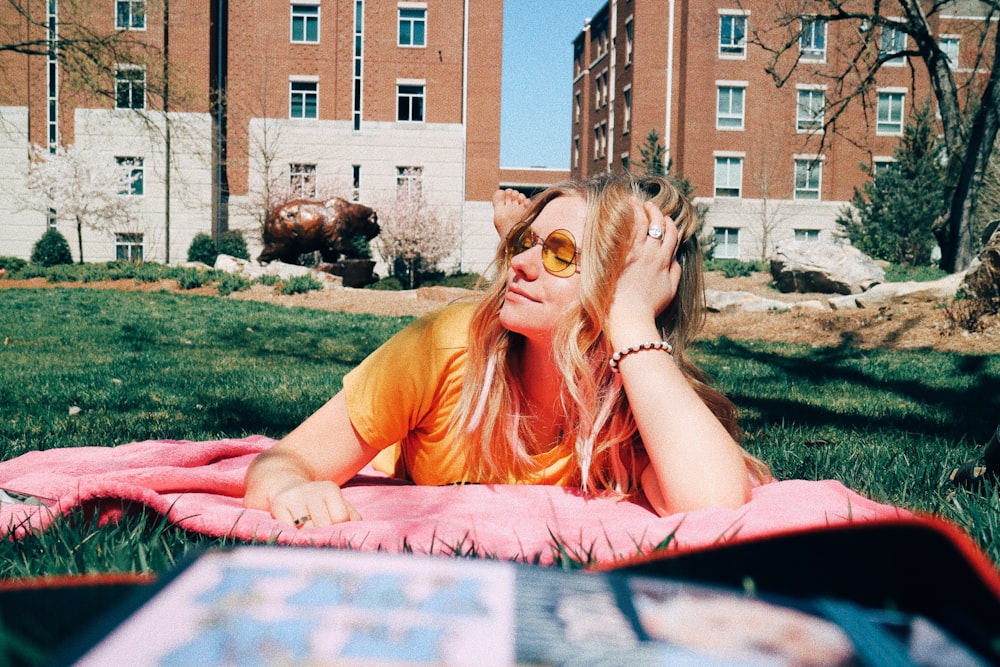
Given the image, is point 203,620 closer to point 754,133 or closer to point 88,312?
point 88,312

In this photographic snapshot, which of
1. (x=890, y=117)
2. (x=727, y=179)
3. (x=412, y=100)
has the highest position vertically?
(x=890, y=117)

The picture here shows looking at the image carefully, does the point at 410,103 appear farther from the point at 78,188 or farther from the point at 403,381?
the point at 403,381

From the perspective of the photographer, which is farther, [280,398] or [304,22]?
[304,22]

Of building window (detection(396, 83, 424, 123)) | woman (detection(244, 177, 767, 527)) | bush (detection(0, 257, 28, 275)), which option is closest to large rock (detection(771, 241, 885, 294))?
building window (detection(396, 83, 424, 123))

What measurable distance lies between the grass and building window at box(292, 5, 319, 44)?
1993 centimetres

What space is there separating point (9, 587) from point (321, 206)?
22680 millimetres

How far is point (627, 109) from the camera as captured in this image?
3666cm

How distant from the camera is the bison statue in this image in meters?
Answer: 21.6

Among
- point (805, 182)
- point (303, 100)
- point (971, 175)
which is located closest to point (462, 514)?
point (971, 175)

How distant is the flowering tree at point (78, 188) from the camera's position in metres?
24.8

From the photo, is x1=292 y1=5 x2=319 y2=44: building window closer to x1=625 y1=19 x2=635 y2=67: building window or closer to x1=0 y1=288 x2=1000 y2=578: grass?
x1=625 y1=19 x2=635 y2=67: building window

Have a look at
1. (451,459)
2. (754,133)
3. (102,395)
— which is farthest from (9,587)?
(754,133)

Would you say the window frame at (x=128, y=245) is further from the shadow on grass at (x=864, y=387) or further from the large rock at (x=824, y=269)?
the shadow on grass at (x=864, y=387)

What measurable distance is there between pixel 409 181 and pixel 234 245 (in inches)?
250
